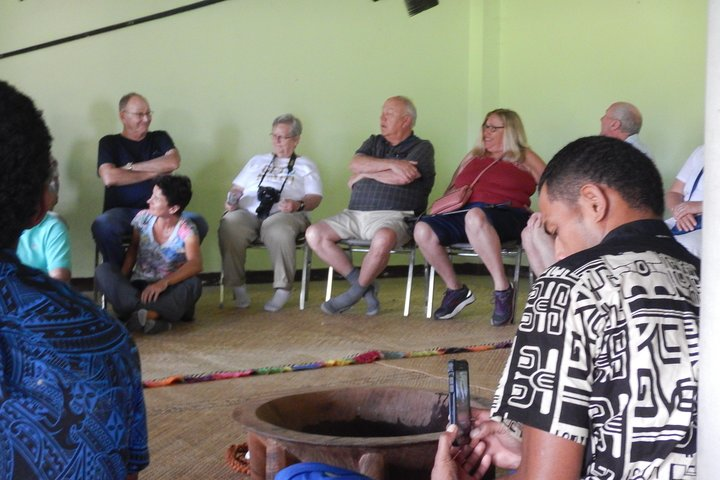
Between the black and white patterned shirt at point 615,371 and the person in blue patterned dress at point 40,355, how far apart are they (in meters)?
0.61

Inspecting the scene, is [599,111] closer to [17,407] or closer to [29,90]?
[29,90]

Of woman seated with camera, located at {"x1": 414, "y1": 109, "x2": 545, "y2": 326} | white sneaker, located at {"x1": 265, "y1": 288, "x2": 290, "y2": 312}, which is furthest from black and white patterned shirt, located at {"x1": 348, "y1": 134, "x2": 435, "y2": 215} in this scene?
white sneaker, located at {"x1": 265, "y1": 288, "x2": 290, "y2": 312}

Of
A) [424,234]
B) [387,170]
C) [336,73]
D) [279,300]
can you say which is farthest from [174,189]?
[336,73]

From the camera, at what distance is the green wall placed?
20.6ft

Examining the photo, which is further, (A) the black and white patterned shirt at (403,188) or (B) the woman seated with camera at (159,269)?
(A) the black and white patterned shirt at (403,188)

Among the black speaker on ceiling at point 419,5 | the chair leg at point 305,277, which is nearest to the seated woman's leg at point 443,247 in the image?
the chair leg at point 305,277

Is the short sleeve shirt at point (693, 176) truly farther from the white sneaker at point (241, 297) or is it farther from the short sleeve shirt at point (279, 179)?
the white sneaker at point (241, 297)

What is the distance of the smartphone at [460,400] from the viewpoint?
1.88m

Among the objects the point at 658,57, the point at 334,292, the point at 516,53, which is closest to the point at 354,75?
the point at 516,53

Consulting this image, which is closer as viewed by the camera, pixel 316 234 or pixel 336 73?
pixel 316 234

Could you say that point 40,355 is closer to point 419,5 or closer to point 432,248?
point 419,5

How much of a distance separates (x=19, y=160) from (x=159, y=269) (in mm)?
4124

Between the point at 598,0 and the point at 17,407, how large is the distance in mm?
6193

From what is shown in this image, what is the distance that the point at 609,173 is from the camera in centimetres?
159
